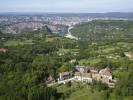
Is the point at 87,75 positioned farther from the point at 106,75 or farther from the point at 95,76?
the point at 106,75

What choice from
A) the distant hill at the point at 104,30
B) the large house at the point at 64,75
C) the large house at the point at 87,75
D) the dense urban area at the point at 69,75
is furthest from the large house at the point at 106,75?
the distant hill at the point at 104,30

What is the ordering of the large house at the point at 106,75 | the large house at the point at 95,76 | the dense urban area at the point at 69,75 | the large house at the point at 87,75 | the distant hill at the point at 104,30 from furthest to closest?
the distant hill at the point at 104,30
the large house at the point at 87,75
the large house at the point at 95,76
the large house at the point at 106,75
the dense urban area at the point at 69,75

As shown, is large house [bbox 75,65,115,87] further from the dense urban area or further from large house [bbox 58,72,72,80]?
large house [bbox 58,72,72,80]

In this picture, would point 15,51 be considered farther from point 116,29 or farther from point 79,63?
point 116,29

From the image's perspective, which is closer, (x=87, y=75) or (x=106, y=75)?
(x=106, y=75)

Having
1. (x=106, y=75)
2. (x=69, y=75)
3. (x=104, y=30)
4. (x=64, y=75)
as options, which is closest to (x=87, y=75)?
(x=106, y=75)

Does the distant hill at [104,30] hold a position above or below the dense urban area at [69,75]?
below

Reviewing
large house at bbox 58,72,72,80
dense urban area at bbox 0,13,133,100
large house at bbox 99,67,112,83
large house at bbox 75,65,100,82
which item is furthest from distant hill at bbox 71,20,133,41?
large house at bbox 99,67,112,83

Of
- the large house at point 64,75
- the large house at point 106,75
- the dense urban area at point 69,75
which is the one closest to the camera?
the dense urban area at point 69,75

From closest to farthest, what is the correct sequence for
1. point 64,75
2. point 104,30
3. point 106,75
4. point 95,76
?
point 106,75, point 95,76, point 64,75, point 104,30

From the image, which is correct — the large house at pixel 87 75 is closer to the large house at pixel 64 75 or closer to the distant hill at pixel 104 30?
the large house at pixel 64 75

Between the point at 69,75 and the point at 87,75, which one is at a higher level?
the point at 87,75

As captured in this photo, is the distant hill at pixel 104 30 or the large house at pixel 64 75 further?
the distant hill at pixel 104 30

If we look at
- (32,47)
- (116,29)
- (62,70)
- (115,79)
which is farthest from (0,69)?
(116,29)
